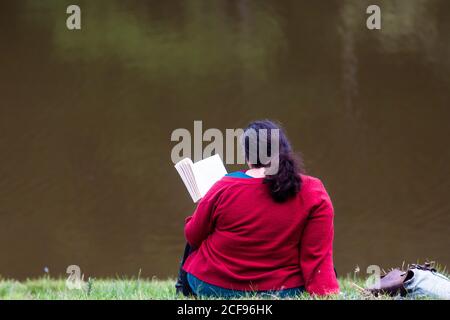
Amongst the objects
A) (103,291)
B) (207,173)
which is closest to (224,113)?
(103,291)

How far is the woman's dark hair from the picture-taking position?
3.46 meters

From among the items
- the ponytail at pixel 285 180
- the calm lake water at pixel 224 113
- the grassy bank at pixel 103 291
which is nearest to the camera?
the ponytail at pixel 285 180

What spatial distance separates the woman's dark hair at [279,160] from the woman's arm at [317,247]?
112 millimetres

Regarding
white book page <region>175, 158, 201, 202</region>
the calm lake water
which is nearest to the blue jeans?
white book page <region>175, 158, 201, 202</region>

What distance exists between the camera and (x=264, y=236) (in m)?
3.50

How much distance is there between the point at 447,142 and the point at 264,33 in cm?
161

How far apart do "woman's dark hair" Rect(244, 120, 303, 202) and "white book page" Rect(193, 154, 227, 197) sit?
0.77ft

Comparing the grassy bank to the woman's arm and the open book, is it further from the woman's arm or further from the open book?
the open book

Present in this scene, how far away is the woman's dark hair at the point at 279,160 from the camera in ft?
11.4

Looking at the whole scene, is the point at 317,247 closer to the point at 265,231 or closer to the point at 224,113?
the point at 265,231

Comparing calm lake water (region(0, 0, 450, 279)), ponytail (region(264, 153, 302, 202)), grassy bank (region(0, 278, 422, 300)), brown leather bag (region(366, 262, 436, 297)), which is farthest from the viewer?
calm lake water (region(0, 0, 450, 279))

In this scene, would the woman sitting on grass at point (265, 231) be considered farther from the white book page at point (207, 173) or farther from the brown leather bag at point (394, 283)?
the brown leather bag at point (394, 283)

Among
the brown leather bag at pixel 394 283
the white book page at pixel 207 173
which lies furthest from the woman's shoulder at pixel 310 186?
the brown leather bag at pixel 394 283

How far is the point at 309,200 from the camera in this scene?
3.51 meters
